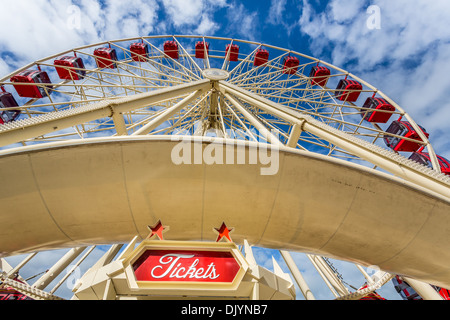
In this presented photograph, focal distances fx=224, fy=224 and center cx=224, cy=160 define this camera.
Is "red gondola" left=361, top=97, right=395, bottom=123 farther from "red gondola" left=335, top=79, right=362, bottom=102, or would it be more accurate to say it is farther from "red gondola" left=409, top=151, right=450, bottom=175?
"red gondola" left=409, top=151, right=450, bottom=175

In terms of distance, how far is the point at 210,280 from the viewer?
2.89m

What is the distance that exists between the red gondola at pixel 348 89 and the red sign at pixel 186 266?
1768cm

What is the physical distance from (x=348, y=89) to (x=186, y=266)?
1839 centimetres

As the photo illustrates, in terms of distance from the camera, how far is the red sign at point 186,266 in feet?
→ 9.45

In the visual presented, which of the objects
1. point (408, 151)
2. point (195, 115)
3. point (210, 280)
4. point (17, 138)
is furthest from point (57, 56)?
point (408, 151)

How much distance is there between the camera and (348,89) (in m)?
17.0

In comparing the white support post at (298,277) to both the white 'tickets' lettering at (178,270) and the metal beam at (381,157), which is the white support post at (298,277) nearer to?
the metal beam at (381,157)

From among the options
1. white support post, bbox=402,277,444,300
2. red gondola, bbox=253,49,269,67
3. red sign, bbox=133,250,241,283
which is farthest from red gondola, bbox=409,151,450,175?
red sign, bbox=133,250,241,283

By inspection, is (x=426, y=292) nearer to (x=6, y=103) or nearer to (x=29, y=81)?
(x=6, y=103)

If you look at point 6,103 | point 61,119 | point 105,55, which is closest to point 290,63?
point 105,55

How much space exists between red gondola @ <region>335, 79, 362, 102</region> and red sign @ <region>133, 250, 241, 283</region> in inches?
696

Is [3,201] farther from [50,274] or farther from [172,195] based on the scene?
[50,274]

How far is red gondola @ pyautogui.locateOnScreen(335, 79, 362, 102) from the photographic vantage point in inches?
665
